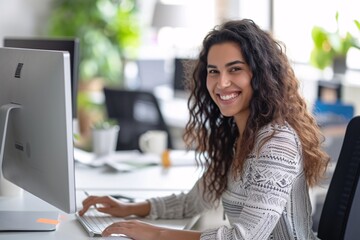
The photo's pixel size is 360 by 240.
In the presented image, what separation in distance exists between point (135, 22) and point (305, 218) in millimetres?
4634

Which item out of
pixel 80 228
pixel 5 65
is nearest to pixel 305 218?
pixel 80 228

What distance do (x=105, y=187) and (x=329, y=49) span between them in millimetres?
2597

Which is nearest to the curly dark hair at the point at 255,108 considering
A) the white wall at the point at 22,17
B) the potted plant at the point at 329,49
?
the potted plant at the point at 329,49

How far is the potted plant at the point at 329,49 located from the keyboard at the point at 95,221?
9.07 feet

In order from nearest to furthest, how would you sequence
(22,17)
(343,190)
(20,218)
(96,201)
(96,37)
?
(343,190) < (20,218) < (96,201) < (96,37) < (22,17)

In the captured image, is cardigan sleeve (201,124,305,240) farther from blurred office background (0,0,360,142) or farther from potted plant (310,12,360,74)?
blurred office background (0,0,360,142)

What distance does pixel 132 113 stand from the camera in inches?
174

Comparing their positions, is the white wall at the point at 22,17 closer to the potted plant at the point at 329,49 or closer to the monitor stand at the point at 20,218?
the potted plant at the point at 329,49

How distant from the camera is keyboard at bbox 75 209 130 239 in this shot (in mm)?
1890

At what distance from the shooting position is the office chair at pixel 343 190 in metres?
1.78

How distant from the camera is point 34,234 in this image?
6.10ft

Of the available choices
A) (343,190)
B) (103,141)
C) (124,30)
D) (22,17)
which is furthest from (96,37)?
(343,190)

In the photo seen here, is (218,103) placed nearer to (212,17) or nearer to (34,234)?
(34,234)

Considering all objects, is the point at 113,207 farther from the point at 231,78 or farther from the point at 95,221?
the point at 231,78
